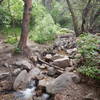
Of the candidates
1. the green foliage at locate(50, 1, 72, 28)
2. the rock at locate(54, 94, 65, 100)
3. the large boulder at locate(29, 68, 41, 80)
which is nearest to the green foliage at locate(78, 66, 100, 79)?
the rock at locate(54, 94, 65, 100)

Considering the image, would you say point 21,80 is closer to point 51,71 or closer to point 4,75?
point 4,75

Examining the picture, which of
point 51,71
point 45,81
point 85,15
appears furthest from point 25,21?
point 85,15

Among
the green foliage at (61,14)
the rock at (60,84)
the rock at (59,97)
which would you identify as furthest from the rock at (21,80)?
the green foliage at (61,14)

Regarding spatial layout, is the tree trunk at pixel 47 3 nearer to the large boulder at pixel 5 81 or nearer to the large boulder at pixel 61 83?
the large boulder at pixel 5 81

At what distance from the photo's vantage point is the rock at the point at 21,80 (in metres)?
5.25

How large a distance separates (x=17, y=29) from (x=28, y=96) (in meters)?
6.82

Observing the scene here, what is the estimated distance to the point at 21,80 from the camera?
5434mm

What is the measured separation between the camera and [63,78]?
4.65m

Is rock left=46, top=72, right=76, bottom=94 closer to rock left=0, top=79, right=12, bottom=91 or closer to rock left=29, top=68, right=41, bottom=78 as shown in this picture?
rock left=29, top=68, right=41, bottom=78

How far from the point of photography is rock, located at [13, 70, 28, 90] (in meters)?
5.25

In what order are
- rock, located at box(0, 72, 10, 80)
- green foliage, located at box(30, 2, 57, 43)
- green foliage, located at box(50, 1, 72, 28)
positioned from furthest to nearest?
green foliage, located at box(50, 1, 72, 28) → green foliage, located at box(30, 2, 57, 43) → rock, located at box(0, 72, 10, 80)

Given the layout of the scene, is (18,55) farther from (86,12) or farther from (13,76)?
(86,12)

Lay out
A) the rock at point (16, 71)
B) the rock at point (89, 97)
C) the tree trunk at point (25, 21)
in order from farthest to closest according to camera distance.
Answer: the tree trunk at point (25, 21) → the rock at point (16, 71) → the rock at point (89, 97)

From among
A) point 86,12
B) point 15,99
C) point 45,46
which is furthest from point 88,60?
point 86,12
